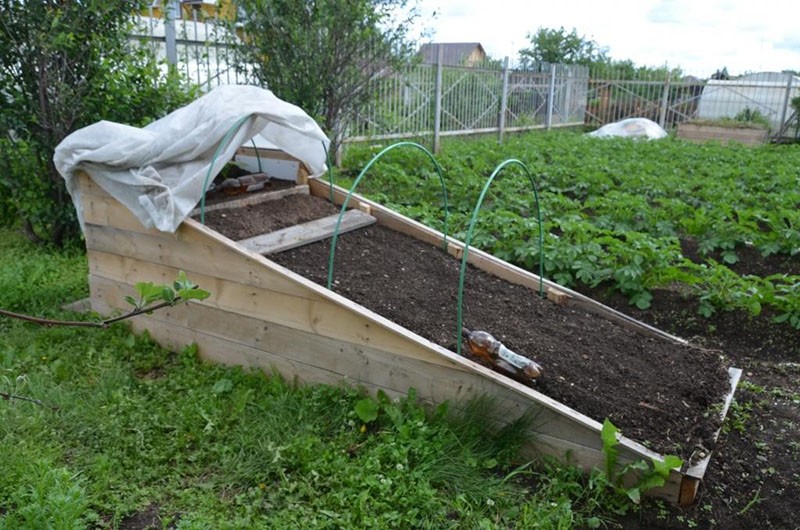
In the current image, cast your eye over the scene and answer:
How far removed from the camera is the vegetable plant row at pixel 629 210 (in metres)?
4.94

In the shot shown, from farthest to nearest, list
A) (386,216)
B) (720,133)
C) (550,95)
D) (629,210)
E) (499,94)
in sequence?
1. (550,95)
2. (720,133)
3. (499,94)
4. (629,210)
5. (386,216)

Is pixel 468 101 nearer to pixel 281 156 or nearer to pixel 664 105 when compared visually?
pixel 664 105

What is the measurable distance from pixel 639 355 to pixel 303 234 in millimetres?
2143

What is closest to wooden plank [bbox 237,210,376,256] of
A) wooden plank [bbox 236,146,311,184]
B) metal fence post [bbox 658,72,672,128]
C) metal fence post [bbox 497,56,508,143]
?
wooden plank [bbox 236,146,311,184]

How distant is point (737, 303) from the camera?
4.62 metres

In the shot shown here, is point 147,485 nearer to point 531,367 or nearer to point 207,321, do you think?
point 207,321

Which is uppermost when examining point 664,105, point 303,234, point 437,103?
point 664,105

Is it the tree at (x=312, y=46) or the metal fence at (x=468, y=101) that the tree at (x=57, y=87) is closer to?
the tree at (x=312, y=46)

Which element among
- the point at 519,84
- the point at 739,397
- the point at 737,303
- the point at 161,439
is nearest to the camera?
the point at 161,439

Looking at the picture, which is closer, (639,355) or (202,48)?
(639,355)

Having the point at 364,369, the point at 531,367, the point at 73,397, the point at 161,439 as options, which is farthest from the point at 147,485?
the point at 531,367

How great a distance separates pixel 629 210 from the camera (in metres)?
6.82

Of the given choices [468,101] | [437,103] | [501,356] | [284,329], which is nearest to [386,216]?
[284,329]

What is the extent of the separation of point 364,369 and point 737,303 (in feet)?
9.26
